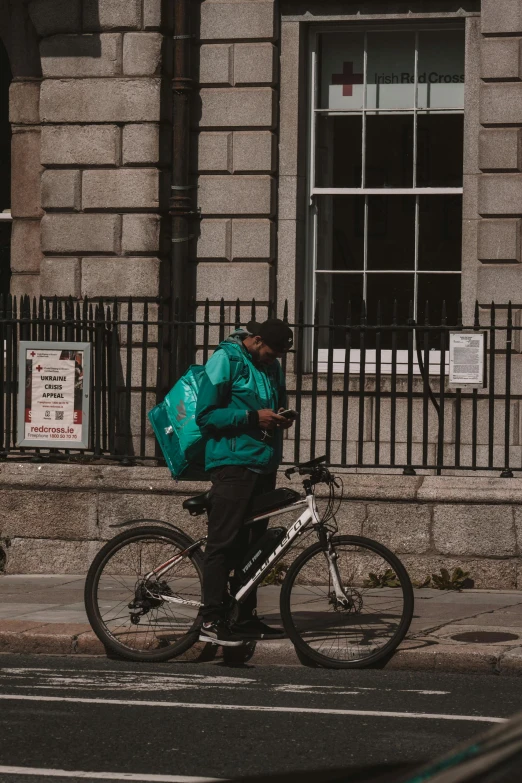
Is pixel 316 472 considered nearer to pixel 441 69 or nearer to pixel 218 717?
pixel 218 717

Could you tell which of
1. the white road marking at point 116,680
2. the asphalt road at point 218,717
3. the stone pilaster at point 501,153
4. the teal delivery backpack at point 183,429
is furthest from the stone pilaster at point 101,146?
the white road marking at point 116,680

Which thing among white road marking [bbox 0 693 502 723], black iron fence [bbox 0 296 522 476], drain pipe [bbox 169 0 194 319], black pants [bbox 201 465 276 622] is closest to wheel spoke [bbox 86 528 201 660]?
black pants [bbox 201 465 276 622]

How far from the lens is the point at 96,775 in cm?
496

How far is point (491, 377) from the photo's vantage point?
10133 mm

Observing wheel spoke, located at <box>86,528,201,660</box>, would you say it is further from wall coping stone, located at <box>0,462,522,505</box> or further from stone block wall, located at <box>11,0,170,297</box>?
stone block wall, located at <box>11,0,170,297</box>

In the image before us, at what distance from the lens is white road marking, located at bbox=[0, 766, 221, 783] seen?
4895mm

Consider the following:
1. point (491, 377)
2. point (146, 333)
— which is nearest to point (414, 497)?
point (491, 377)

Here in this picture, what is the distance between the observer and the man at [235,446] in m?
7.48

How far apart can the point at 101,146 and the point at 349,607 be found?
20.3ft

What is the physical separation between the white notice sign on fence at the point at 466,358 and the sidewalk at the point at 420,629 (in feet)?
5.33

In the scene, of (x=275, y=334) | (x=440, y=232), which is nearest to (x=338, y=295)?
(x=440, y=232)

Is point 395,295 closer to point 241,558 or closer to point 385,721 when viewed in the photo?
point 241,558

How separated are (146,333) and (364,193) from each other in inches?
115

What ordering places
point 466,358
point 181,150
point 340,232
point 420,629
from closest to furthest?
point 420,629
point 466,358
point 181,150
point 340,232
